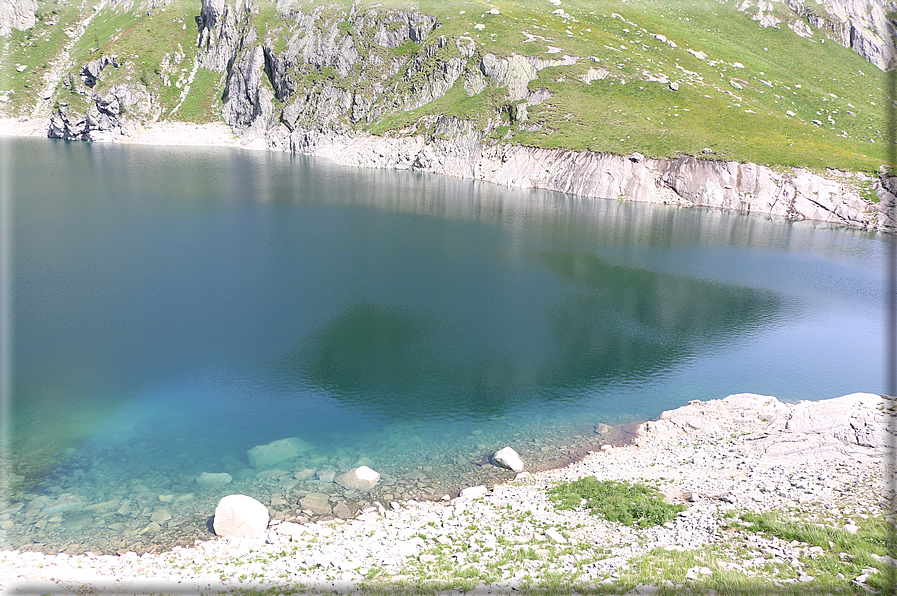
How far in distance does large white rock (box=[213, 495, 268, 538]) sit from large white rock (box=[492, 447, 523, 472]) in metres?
11.6

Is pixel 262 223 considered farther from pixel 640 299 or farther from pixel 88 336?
pixel 640 299

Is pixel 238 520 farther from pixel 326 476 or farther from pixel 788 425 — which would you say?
pixel 788 425

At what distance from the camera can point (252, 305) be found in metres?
40.0

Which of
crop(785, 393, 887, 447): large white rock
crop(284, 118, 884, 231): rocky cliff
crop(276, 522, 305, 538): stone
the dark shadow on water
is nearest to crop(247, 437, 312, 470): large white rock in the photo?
the dark shadow on water

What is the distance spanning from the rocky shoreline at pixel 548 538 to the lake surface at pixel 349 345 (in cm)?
245

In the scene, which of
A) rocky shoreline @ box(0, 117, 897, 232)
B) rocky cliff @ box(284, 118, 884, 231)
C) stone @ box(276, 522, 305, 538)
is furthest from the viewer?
rocky cliff @ box(284, 118, 884, 231)

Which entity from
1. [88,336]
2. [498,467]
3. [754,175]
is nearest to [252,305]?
[88,336]

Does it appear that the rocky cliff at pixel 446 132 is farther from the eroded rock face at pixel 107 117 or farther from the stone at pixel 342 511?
the stone at pixel 342 511

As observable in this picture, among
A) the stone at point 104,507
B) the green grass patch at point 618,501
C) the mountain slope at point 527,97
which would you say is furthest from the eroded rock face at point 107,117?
the green grass patch at point 618,501

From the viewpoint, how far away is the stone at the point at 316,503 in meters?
20.3

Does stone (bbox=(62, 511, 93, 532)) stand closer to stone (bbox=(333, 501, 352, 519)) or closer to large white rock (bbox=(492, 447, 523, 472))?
stone (bbox=(333, 501, 352, 519))

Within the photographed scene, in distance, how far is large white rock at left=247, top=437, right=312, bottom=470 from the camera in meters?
23.4

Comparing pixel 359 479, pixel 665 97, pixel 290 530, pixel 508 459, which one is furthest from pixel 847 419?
pixel 665 97

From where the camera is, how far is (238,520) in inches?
719
